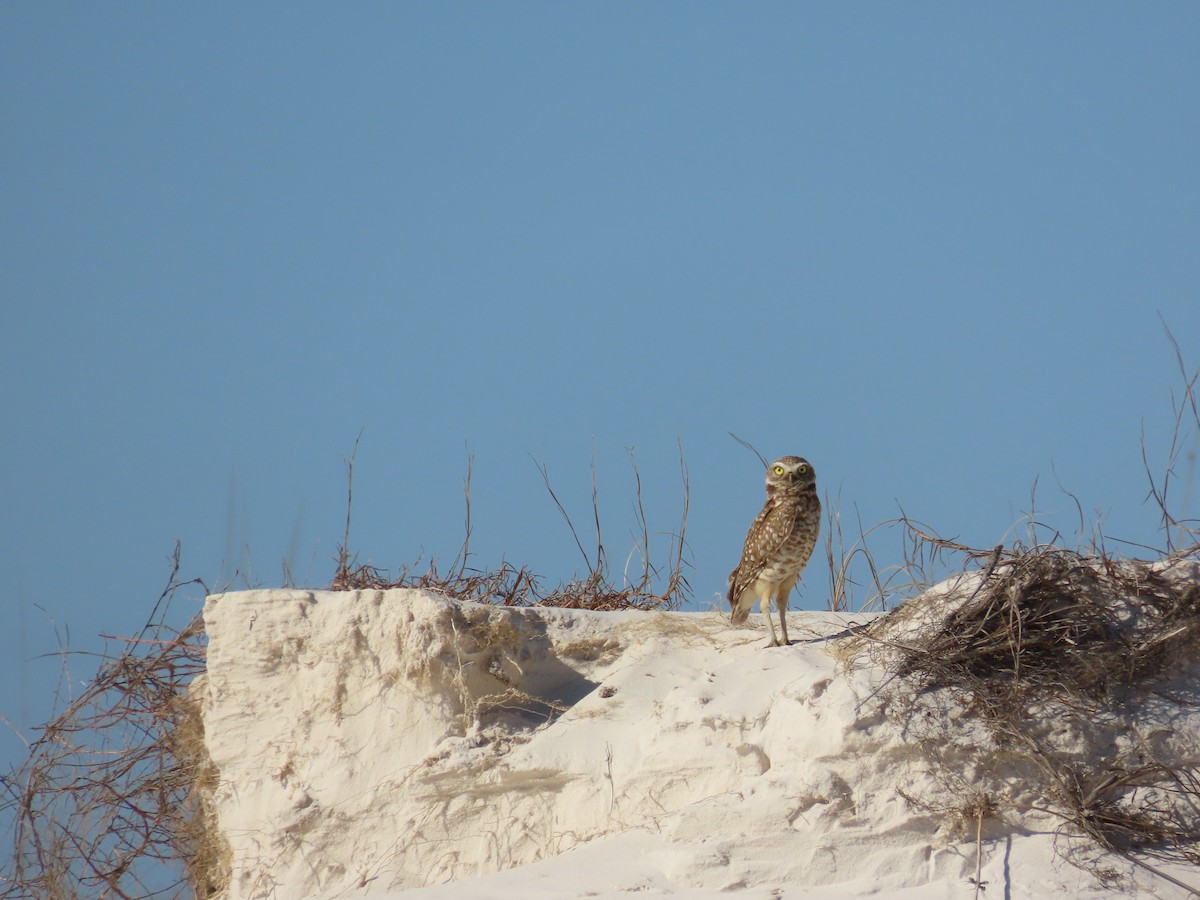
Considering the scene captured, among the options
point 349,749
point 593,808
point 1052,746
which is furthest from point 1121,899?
point 349,749

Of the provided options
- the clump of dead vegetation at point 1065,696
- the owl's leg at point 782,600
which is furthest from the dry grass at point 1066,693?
the owl's leg at point 782,600

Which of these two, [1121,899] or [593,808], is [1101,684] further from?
[593,808]

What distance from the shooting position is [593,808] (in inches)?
236

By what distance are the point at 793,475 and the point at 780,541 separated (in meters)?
0.42

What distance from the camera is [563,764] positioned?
20.2 ft

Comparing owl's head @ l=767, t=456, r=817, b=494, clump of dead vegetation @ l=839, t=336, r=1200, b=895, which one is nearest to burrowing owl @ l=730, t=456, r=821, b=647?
owl's head @ l=767, t=456, r=817, b=494

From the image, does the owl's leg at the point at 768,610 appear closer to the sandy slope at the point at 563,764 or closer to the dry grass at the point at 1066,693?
the sandy slope at the point at 563,764

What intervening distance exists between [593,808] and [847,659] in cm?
147

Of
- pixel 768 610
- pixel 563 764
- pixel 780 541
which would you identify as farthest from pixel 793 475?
pixel 563 764

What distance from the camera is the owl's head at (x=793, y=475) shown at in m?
7.03

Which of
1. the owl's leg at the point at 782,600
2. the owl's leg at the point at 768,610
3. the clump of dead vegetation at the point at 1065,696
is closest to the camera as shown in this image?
the clump of dead vegetation at the point at 1065,696

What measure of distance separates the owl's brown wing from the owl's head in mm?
89

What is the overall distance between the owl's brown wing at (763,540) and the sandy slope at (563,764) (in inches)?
12.9

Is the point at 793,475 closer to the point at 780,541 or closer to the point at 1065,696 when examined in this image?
the point at 780,541
